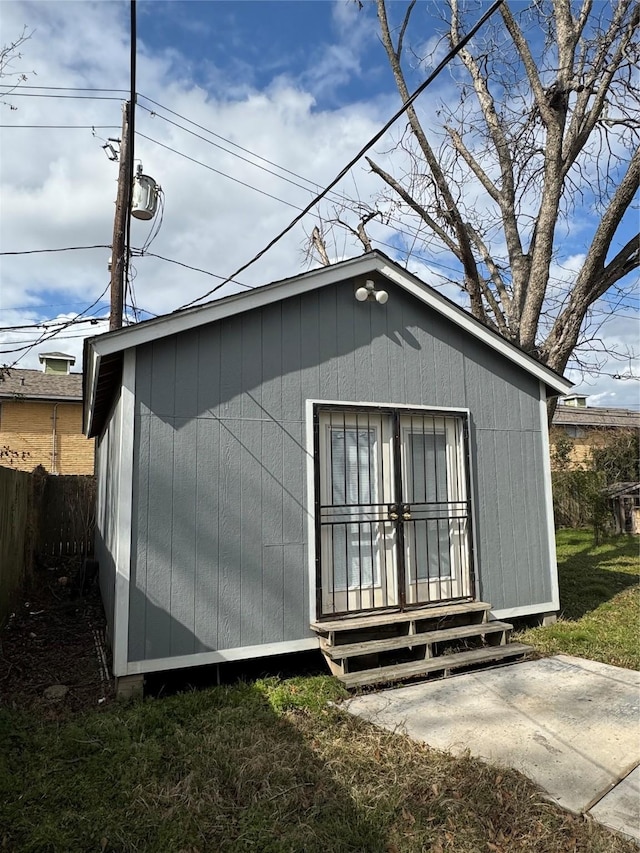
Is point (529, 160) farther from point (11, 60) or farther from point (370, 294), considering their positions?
point (11, 60)

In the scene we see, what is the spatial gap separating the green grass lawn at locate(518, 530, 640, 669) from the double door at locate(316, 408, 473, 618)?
1.02 metres

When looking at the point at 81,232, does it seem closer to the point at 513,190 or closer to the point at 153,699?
the point at 513,190

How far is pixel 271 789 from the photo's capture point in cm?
278

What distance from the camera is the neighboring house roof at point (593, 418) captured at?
23.0 m

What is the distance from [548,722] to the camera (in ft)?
11.8

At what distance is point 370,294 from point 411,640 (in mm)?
3118

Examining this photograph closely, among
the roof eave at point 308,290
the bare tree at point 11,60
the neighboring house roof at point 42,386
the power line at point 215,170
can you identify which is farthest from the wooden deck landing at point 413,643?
the neighboring house roof at point 42,386

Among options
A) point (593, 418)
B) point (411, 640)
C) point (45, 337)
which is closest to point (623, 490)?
point (593, 418)

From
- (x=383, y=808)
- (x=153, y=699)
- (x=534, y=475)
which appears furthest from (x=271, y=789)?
(x=534, y=475)

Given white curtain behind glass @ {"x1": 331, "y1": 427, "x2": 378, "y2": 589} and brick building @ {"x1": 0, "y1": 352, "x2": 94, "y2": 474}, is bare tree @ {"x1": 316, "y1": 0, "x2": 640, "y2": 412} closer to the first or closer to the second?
white curtain behind glass @ {"x1": 331, "y1": 427, "x2": 378, "y2": 589}

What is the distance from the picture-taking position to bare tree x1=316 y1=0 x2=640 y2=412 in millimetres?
8453

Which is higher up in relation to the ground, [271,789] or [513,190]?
[513,190]

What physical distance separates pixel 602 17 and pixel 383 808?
34.7 feet

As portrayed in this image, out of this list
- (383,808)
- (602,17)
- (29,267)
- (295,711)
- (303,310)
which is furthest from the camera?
(29,267)
